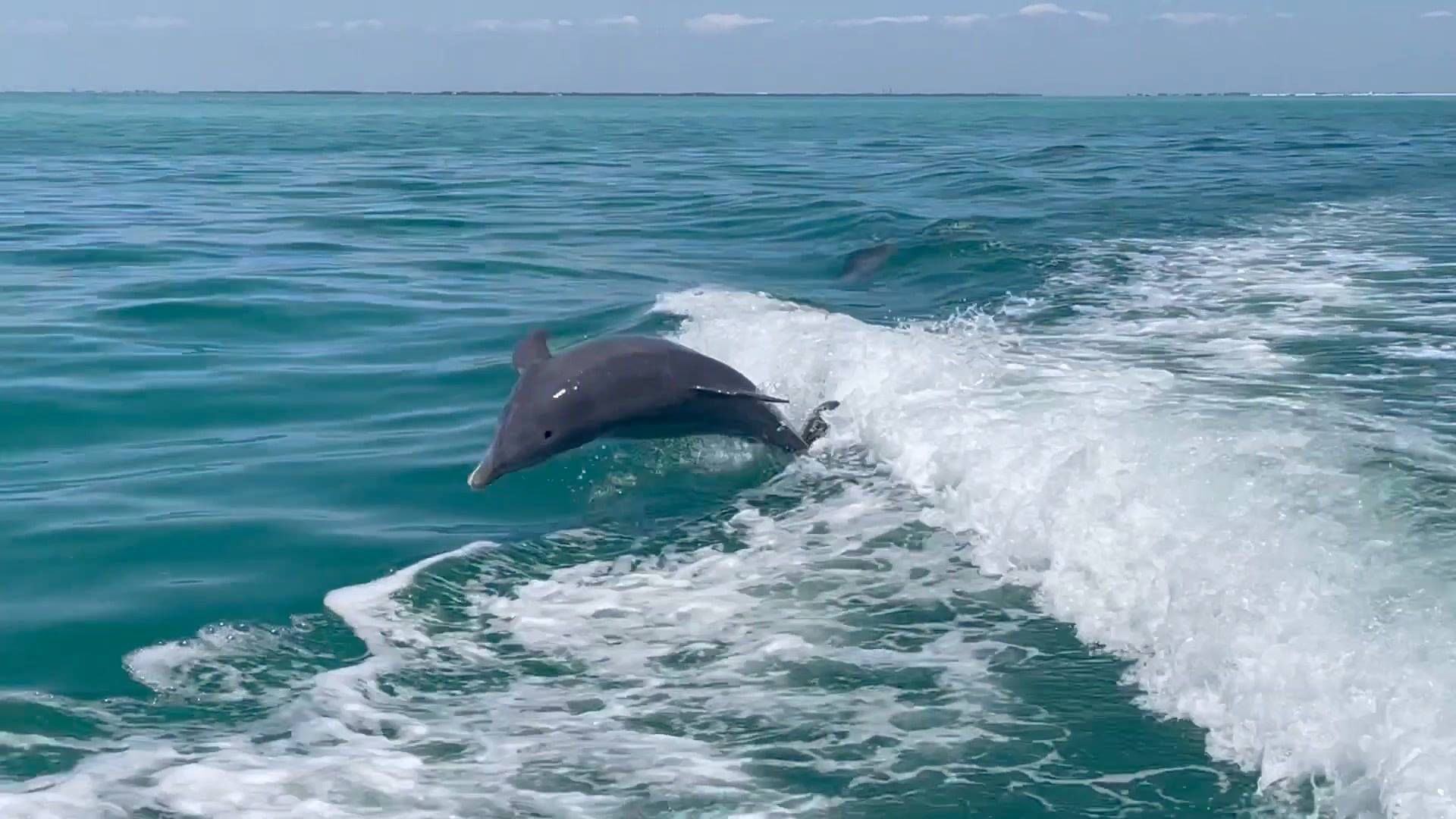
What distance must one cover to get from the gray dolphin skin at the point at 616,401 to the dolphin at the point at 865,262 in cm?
879

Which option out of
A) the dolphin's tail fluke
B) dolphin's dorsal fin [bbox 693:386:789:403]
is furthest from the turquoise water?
dolphin's dorsal fin [bbox 693:386:789:403]

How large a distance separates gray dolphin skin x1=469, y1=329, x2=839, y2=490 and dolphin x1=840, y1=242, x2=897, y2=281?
8792 mm

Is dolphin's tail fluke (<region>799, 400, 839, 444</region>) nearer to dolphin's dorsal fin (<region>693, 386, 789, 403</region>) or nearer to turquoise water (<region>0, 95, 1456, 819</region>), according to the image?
turquoise water (<region>0, 95, 1456, 819</region>)

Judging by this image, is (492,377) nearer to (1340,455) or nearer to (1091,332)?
(1091,332)

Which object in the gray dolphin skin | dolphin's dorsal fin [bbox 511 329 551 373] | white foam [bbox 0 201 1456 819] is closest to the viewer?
white foam [bbox 0 201 1456 819]

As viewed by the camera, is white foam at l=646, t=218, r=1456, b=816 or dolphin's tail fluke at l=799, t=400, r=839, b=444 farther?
dolphin's tail fluke at l=799, t=400, r=839, b=444

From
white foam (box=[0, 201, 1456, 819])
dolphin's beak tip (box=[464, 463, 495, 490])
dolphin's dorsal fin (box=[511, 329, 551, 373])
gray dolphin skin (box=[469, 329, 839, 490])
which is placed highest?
dolphin's dorsal fin (box=[511, 329, 551, 373])

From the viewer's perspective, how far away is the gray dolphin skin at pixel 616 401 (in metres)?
8.64

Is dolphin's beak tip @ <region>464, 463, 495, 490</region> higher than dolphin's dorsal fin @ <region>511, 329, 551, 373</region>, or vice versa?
dolphin's dorsal fin @ <region>511, 329, 551, 373</region>

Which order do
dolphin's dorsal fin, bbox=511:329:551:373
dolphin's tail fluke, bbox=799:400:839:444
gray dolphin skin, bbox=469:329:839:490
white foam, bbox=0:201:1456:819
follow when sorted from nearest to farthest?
white foam, bbox=0:201:1456:819
gray dolphin skin, bbox=469:329:839:490
dolphin's dorsal fin, bbox=511:329:551:373
dolphin's tail fluke, bbox=799:400:839:444

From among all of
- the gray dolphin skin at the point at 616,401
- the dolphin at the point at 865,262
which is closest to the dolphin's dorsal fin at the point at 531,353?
the gray dolphin skin at the point at 616,401

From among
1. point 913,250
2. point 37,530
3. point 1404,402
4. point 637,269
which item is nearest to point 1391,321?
point 1404,402

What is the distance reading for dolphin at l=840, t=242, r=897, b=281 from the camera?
18.2 m

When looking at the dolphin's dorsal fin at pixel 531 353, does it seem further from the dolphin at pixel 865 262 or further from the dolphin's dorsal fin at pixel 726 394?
the dolphin at pixel 865 262
